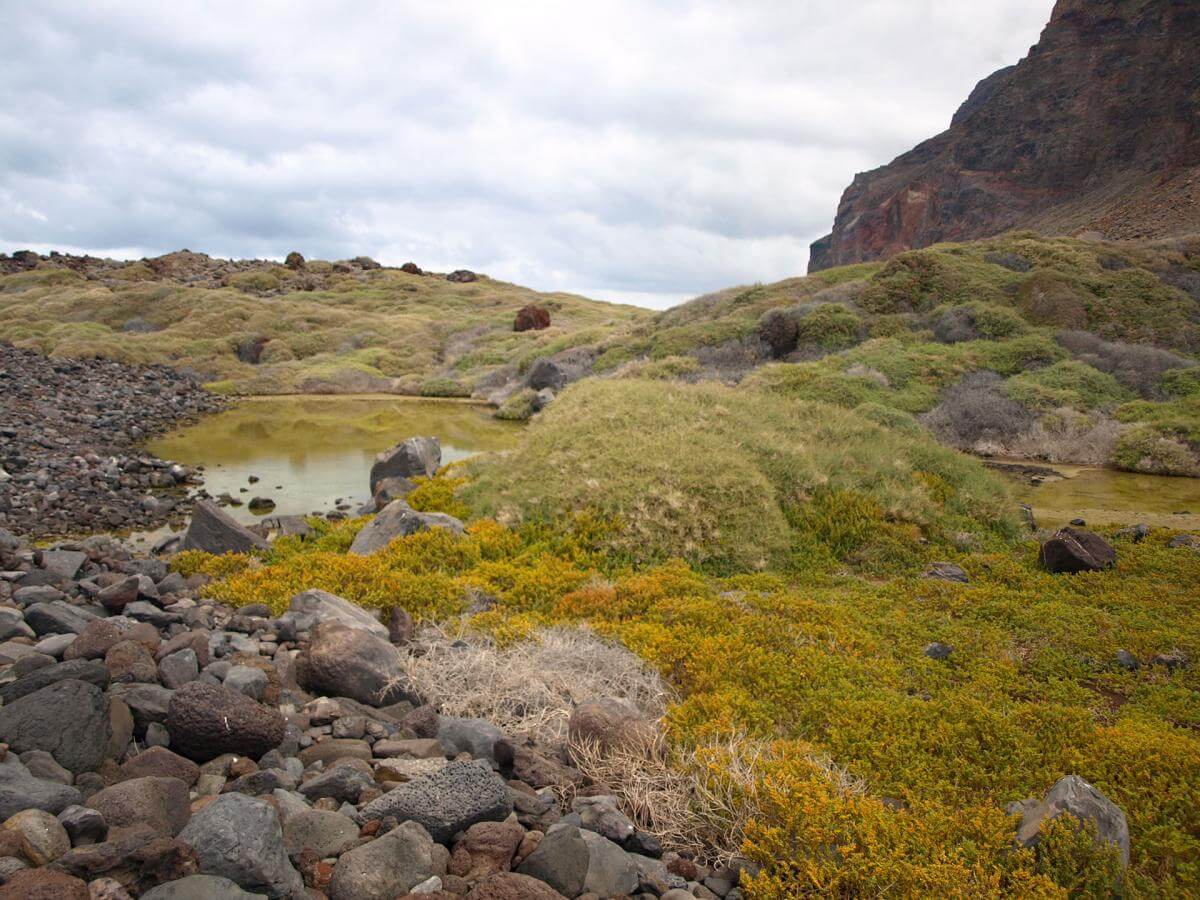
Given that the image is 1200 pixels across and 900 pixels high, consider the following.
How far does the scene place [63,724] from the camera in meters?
3.81

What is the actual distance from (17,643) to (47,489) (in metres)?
8.85

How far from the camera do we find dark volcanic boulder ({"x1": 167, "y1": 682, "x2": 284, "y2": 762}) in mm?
4090

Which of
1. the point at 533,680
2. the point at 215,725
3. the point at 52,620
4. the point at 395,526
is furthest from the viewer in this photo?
the point at 395,526

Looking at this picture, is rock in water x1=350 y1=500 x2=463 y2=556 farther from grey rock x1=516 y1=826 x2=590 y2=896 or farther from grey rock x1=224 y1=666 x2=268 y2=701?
grey rock x1=516 y1=826 x2=590 y2=896

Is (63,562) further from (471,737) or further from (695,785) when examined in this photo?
(695,785)

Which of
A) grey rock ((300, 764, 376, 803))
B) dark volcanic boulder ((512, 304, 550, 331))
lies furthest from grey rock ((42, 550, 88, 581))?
dark volcanic boulder ((512, 304, 550, 331))

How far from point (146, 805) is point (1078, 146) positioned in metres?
66.5

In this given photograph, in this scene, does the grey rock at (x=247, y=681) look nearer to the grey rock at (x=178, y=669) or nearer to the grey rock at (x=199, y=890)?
the grey rock at (x=178, y=669)

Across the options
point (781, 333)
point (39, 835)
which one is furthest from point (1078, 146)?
point (39, 835)

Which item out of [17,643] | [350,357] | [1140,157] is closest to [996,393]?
[17,643]

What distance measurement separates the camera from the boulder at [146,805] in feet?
10.4

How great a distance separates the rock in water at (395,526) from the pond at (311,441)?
359 cm

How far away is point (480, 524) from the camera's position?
9656 mm

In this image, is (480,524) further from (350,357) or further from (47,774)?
(350,357)
